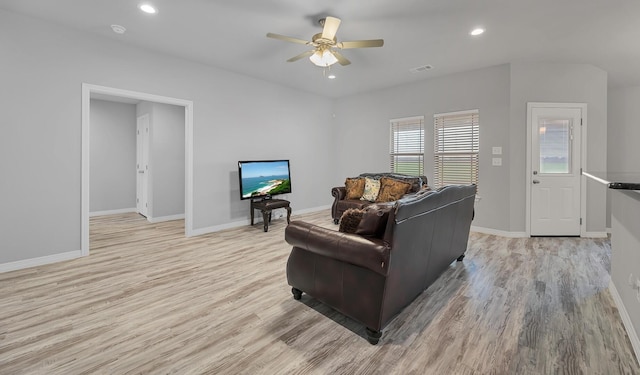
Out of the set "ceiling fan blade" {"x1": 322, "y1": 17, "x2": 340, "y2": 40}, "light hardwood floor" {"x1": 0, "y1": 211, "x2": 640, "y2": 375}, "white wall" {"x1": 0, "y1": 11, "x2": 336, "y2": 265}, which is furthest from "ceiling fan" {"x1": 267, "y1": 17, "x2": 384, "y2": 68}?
"light hardwood floor" {"x1": 0, "y1": 211, "x2": 640, "y2": 375}

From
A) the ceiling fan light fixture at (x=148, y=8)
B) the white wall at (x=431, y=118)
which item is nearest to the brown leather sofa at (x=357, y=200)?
the white wall at (x=431, y=118)

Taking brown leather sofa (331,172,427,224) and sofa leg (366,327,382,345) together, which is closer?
sofa leg (366,327,382,345)

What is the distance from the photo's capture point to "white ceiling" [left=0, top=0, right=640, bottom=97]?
2967 millimetres

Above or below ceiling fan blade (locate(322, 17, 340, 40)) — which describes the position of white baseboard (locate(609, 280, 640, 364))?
below

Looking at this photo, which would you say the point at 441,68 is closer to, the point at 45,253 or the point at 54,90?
the point at 54,90

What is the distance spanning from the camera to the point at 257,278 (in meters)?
3.03

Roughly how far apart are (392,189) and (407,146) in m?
1.42

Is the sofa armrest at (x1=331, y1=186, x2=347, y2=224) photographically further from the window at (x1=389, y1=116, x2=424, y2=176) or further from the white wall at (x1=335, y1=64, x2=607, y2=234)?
the white wall at (x1=335, y1=64, x2=607, y2=234)

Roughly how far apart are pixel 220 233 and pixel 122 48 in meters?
3.01

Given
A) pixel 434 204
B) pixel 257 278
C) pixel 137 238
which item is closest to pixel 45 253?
pixel 137 238

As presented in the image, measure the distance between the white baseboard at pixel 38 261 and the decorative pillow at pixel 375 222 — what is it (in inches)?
146

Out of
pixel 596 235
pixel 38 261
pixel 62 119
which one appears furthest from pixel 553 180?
pixel 38 261

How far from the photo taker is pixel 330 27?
2.88m

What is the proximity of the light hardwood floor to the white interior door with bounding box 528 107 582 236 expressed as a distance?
3.62ft
